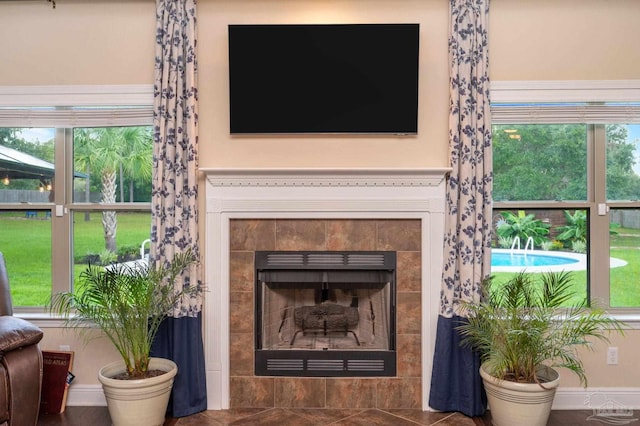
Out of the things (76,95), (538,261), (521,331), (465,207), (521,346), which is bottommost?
(521,346)

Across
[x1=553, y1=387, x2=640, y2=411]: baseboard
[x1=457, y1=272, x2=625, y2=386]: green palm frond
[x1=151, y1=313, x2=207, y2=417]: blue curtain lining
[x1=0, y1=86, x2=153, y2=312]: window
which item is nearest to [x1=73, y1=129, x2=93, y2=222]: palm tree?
[x1=0, y1=86, x2=153, y2=312]: window

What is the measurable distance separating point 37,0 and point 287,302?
2689mm

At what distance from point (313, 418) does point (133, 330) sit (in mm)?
1218

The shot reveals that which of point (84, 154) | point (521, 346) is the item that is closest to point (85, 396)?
point (84, 154)

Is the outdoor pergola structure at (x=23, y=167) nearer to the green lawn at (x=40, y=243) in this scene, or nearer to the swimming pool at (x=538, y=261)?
the green lawn at (x=40, y=243)

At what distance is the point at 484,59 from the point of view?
9.61ft

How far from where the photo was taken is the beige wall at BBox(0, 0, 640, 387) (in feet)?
9.89

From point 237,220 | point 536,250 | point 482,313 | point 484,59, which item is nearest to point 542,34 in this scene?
point 484,59

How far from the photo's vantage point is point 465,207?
289 cm

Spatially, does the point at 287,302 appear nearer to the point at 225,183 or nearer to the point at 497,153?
the point at 225,183

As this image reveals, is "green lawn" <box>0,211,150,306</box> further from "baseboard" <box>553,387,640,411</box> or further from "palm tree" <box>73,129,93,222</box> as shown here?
"baseboard" <box>553,387,640,411</box>

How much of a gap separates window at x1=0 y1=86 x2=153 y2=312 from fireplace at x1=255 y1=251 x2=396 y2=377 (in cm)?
103

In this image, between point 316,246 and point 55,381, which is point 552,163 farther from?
point 55,381

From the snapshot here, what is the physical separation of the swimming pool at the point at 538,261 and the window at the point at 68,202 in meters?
2.53
